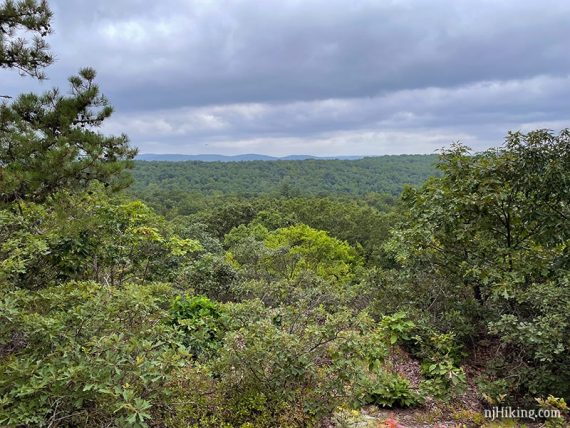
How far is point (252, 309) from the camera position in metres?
3.93

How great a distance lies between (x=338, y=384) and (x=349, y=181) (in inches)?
4473

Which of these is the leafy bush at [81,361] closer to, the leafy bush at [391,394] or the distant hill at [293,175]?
the leafy bush at [391,394]

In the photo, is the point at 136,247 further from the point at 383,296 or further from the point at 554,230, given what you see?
the point at 554,230

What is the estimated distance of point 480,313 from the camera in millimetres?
5355

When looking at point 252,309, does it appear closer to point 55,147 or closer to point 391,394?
point 391,394

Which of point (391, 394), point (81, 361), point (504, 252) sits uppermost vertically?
point (504, 252)

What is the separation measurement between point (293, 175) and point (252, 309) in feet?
394

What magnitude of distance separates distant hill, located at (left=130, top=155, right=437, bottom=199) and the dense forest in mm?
90239

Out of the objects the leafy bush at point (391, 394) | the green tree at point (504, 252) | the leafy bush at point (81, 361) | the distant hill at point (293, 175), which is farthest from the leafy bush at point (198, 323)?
the distant hill at point (293, 175)

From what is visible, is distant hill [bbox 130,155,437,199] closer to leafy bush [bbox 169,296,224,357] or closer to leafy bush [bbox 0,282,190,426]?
leafy bush [bbox 169,296,224,357]

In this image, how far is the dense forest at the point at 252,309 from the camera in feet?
8.83

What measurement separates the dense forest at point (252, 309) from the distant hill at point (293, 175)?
9024 cm

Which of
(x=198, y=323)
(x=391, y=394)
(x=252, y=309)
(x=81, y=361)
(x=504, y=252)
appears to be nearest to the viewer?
(x=81, y=361)

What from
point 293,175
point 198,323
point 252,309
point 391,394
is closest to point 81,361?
point 252,309
